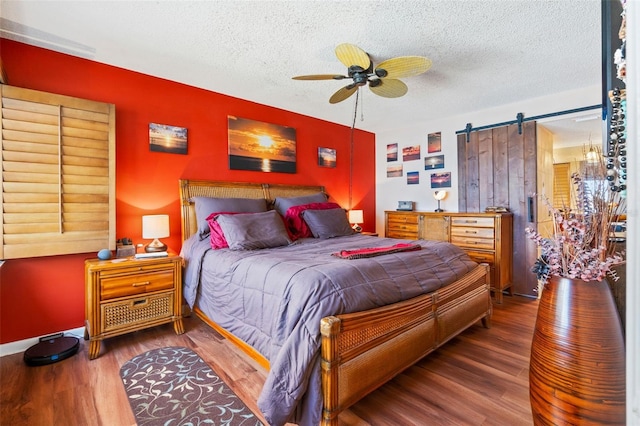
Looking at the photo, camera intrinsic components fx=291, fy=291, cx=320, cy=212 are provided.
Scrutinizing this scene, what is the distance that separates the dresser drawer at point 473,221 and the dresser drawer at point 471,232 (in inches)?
1.6

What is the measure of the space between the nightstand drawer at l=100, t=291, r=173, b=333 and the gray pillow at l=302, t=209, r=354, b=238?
156cm

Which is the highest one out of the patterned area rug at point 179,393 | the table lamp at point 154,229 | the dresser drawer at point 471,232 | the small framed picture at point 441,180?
the small framed picture at point 441,180

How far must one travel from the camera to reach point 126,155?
2.85m

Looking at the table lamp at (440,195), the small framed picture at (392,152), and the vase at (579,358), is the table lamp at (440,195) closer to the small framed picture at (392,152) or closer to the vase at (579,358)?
the small framed picture at (392,152)

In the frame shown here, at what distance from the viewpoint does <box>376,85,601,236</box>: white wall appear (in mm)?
3488

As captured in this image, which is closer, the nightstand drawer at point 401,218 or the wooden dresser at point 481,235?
the wooden dresser at point 481,235

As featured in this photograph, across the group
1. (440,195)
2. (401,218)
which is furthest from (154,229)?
(440,195)

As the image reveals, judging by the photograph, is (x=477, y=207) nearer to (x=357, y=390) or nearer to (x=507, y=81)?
(x=507, y=81)

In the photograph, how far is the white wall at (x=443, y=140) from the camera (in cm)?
349

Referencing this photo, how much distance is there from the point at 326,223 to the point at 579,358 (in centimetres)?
261

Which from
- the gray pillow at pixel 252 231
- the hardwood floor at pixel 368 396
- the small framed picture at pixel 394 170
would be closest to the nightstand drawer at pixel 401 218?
the small framed picture at pixel 394 170

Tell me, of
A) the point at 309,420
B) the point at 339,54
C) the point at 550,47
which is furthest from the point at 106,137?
the point at 550,47

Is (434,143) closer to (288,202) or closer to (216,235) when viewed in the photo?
(288,202)

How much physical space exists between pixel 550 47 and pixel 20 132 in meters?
4.35
